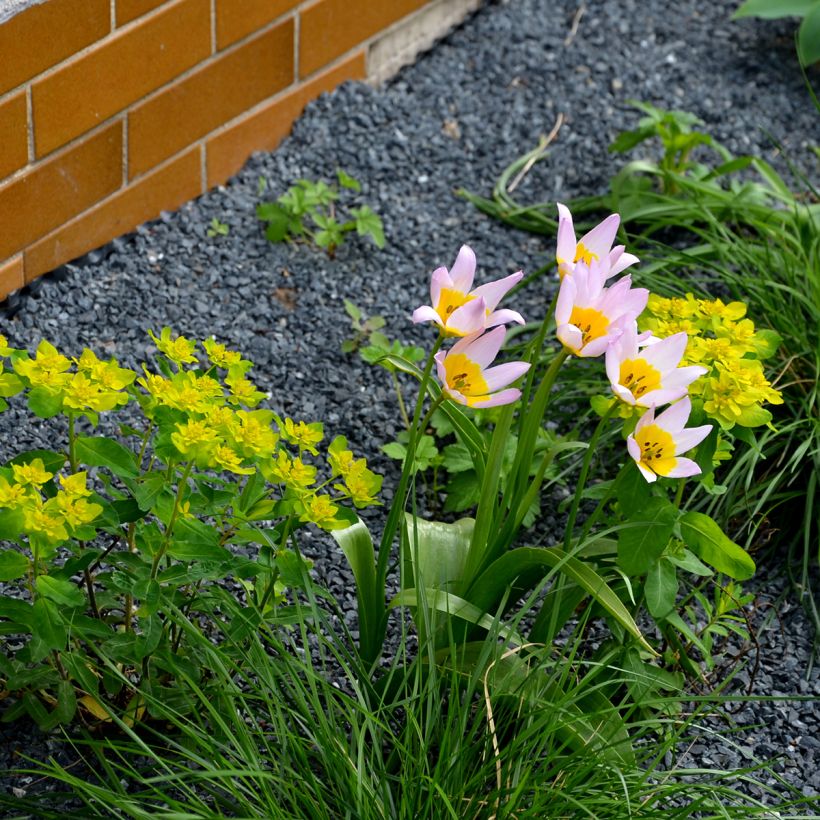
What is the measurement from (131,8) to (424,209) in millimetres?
919

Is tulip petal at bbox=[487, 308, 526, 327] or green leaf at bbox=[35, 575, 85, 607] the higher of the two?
tulip petal at bbox=[487, 308, 526, 327]

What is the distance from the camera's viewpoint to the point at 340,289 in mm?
2955

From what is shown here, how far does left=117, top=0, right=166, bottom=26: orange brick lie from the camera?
8.84ft

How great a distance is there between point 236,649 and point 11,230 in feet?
4.11

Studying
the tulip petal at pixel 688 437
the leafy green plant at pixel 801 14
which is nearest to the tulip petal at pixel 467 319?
the tulip petal at pixel 688 437

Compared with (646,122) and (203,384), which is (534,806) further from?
(646,122)

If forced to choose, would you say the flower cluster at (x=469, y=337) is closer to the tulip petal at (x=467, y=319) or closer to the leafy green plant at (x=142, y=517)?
the tulip petal at (x=467, y=319)

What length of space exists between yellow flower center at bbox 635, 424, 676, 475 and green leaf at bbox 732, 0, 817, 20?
2.62m

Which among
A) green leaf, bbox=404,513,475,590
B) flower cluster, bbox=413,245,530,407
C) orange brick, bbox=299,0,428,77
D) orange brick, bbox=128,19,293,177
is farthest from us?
orange brick, bbox=299,0,428,77

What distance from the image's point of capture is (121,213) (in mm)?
2924

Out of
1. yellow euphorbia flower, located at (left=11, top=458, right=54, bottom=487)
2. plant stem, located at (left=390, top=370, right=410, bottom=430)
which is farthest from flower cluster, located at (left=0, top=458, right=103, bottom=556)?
plant stem, located at (left=390, top=370, right=410, bottom=430)

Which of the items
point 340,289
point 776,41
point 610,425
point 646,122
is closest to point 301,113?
point 340,289

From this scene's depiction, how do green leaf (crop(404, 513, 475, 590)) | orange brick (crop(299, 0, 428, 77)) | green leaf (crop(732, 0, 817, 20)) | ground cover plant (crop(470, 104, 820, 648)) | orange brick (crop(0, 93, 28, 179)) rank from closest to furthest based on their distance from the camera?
green leaf (crop(404, 513, 475, 590)), ground cover plant (crop(470, 104, 820, 648)), orange brick (crop(0, 93, 28, 179)), orange brick (crop(299, 0, 428, 77)), green leaf (crop(732, 0, 817, 20))

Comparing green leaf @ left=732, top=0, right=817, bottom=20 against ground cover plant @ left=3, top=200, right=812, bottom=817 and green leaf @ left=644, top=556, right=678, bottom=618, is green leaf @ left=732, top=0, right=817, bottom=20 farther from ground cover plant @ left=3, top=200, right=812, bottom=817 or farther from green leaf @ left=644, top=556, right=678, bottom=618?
green leaf @ left=644, top=556, right=678, bottom=618
